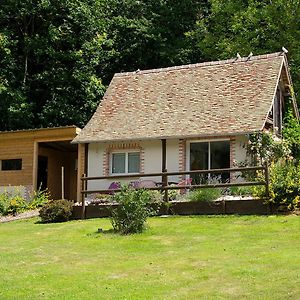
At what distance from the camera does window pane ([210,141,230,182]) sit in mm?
20953

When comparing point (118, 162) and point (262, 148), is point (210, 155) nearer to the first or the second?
point (262, 148)

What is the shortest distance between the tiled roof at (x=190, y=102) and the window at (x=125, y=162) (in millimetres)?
1010

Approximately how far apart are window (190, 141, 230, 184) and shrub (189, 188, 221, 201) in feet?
12.2

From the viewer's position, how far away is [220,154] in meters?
21.1

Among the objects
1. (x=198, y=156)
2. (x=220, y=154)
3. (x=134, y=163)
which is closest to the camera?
(x=220, y=154)

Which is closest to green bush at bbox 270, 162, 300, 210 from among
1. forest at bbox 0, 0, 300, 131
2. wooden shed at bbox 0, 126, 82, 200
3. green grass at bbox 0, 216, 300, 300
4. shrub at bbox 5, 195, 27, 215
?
green grass at bbox 0, 216, 300, 300

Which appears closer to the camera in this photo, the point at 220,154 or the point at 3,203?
the point at 3,203

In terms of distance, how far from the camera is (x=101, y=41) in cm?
3241

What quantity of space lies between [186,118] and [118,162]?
3.36 meters

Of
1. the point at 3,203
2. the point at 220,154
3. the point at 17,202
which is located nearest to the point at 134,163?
the point at 220,154

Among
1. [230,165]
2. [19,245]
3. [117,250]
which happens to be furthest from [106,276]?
[230,165]

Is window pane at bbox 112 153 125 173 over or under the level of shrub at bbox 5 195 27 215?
over

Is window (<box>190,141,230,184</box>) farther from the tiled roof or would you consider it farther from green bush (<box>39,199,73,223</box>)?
green bush (<box>39,199,73,223</box>)

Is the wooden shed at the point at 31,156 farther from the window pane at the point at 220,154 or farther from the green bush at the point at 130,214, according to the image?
the green bush at the point at 130,214
